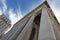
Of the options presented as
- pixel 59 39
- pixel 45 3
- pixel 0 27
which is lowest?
pixel 59 39

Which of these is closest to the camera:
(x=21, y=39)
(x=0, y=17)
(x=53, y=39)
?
(x=53, y=39)

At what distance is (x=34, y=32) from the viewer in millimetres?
12633

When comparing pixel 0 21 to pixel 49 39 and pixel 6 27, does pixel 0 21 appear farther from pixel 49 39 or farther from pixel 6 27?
pixel 49 39

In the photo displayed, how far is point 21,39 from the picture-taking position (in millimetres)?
6637

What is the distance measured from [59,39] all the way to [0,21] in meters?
63.6

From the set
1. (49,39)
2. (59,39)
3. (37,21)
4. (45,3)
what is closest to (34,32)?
(37,21)

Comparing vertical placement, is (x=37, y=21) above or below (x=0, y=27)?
below

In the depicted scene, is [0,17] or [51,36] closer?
[51,36]

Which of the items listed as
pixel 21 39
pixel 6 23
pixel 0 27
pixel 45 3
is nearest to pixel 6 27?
pixel 6 23

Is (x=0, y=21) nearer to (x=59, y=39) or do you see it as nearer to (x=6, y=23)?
(x=6, y=23)

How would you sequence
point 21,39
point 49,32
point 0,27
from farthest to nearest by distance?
point 0,27, point 21,39, point 49,32

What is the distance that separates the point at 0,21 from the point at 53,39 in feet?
211

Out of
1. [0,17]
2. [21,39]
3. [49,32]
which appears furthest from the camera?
[0,17]

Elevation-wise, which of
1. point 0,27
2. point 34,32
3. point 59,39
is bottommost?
point 59,39
